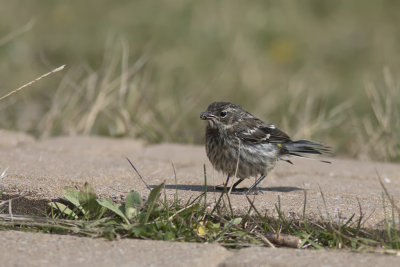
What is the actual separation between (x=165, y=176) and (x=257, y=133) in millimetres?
851

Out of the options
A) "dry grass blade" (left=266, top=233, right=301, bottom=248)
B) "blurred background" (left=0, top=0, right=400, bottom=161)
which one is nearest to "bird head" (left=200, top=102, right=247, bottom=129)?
"blurred background" (left=0, top=0, right=400, bottom=161)

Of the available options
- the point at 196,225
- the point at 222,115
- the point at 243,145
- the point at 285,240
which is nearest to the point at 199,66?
the point at 222,115

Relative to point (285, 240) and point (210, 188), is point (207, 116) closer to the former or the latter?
point (210, 188)

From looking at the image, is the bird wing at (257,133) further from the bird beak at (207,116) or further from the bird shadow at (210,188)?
the bird shadow at (210,188)

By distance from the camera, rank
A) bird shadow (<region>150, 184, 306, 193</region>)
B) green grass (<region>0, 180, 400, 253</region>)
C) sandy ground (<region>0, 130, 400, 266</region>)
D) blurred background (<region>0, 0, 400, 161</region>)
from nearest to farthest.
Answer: green grass (<region>0, 180, 400, 253</region>)
sandy ground (<region>0, 130, 400, 266</region>)
bird shadow (<region>150, 184, 306, 193</region>)
blurred background (<region>0, 0, 400, 161</region>)

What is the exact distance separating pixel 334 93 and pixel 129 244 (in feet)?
20.4

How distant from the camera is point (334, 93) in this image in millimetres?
8672

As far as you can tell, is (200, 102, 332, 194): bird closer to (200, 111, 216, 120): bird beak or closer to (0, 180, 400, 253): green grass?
(200, 111, 216, 120): bird beak

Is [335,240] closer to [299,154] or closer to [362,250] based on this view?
[362,250]

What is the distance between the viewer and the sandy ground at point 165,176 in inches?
141

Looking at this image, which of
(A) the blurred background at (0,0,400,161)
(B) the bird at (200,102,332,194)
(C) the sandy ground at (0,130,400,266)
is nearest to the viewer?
(C) the sandy ground at (0,130,400,266)

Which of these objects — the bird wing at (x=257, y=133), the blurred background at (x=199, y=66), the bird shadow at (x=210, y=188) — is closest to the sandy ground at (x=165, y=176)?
the bird shadow at (x=210, y=188)

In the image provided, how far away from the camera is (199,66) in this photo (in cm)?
954

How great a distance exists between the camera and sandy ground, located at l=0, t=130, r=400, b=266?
11.8 ft
